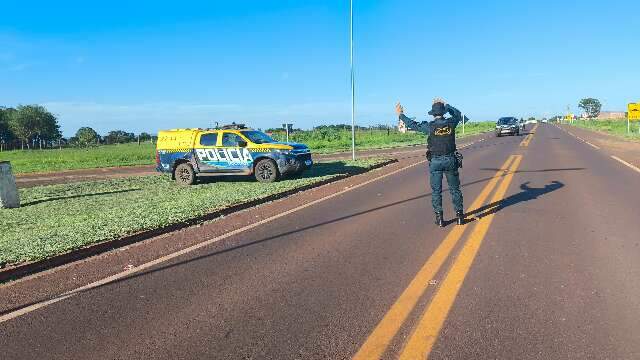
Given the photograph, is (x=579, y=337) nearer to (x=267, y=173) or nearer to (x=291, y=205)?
(x=291, y=205)

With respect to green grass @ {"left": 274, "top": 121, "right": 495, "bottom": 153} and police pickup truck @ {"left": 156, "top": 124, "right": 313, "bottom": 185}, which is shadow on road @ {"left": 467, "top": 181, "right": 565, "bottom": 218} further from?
green grass @ {"left": 274, "top": 121, "right": 495, "bottom": 153}

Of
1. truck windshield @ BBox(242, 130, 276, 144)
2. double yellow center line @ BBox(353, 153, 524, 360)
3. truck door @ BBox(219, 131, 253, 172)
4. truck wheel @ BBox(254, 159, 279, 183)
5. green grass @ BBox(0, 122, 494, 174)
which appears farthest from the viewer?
green grass @ BBox(0, 122, 494, 174)

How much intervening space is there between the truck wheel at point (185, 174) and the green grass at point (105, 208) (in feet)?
1.11

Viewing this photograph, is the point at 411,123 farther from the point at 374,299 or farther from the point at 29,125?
the point at 29,125

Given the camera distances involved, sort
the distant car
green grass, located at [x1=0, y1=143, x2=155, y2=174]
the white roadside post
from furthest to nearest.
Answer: the distant car → green grass, located at [x1=0, y1=143, x2=155, y2=174] → the white roadside post

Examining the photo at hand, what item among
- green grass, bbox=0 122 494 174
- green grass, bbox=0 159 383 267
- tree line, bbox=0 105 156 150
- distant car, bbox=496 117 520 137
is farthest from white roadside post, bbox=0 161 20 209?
tree line, bbox=0 105 156 150

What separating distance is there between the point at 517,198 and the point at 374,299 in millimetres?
6580

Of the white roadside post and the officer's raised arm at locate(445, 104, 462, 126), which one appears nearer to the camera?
the officer's raised arm at locate(445, 104, 462, 126)

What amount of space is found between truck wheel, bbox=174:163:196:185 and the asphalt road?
873 cm

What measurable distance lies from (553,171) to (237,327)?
1387 centimetres

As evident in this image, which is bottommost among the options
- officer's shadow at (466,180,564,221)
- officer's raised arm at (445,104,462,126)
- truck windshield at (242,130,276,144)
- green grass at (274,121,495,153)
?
officer's shadow at (466,180,564,221)

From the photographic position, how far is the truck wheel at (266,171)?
1531cm

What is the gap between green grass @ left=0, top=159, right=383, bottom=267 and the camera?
7.32m

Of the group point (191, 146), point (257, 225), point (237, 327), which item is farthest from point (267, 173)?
point (237, 327)
